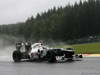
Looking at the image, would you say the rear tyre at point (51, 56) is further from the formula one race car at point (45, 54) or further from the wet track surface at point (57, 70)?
the wet track surface at point (57, 70)

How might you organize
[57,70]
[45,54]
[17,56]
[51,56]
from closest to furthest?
[57,70]
[51,56]
[45,54]
[17,56]

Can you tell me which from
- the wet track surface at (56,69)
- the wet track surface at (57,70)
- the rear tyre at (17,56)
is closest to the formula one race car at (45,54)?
the rear tyre at (17,56)

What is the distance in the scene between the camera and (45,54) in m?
25.0

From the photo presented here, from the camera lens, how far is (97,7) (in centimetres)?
11106

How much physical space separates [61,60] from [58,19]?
9768cm

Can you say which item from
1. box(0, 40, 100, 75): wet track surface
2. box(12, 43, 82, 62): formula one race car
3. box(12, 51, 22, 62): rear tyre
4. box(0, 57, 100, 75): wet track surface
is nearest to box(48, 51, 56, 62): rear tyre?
box(12, 43, 82, 62): formula one race car

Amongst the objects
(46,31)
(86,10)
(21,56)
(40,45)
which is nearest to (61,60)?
(40,45)

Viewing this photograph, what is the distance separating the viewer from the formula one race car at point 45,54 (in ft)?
80.1

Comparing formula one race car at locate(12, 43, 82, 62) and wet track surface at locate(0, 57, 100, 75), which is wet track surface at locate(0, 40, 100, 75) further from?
formula one race car at locate(12, 43, 82, 62)

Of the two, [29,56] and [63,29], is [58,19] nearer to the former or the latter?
[63,29]

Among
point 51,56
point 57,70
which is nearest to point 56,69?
point 57,70

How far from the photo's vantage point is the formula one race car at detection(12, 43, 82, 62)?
24422 millimetres

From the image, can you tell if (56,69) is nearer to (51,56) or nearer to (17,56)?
(51,56)

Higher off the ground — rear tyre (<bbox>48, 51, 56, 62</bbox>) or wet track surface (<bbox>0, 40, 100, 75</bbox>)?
rear tyre (<bbox>48, 51, 56, 62</bbox>)
